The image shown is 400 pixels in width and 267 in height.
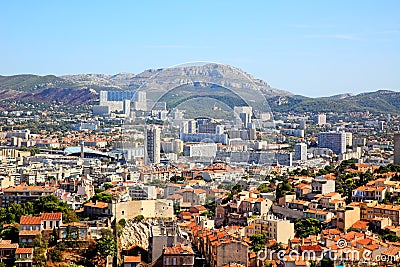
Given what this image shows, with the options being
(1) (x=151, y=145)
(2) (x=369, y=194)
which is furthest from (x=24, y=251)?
(1) (x=151, y=145)

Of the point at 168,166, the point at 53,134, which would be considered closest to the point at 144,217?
the point at 168,166

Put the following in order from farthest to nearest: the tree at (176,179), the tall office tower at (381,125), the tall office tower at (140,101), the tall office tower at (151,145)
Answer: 1. the tall office tower at (381,125)
2. the tall office tower at (140,101)
3. the tall office tower at (151,145)
4. the tree at (176,179)

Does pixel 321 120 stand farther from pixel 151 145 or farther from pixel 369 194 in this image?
pixel 369 194

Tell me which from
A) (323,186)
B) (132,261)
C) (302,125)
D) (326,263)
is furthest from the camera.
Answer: (302,125)

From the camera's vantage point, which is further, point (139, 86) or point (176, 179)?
Result: point (139, 86)

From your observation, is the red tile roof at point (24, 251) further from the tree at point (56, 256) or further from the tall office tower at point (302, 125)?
the tall office tower at point (302, 125)

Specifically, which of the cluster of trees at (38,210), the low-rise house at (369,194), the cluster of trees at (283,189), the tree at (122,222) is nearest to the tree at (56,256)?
the cluster of trees at (38,210)

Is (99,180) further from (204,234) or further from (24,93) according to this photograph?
(24,93)
